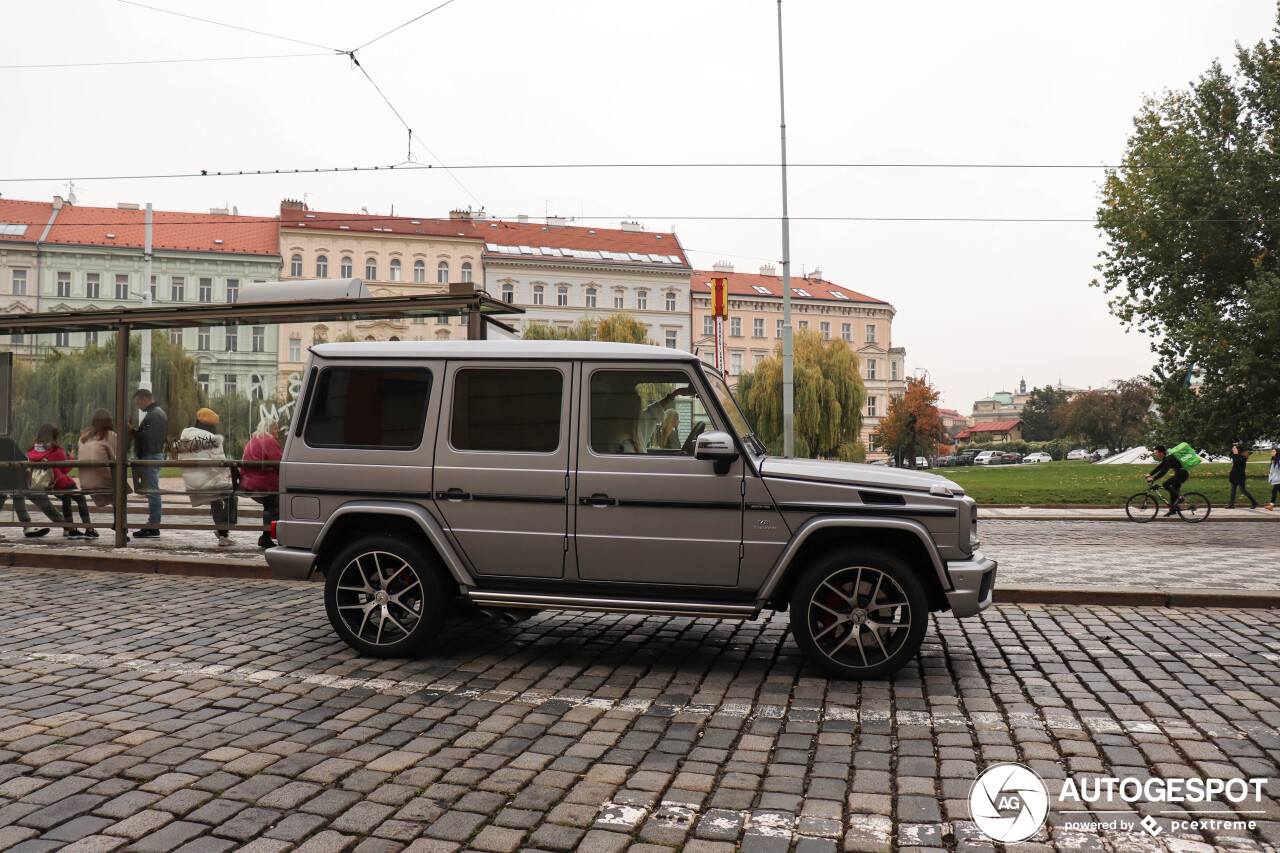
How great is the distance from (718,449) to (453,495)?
1.76 m

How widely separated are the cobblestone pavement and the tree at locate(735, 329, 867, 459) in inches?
1606

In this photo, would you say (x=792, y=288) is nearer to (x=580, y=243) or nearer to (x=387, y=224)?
(x=580, y=243)

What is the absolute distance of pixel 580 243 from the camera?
→ 7688cm

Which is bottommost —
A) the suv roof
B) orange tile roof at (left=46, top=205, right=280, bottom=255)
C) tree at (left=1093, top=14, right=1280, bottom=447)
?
the suv roof

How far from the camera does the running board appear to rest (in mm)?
5461

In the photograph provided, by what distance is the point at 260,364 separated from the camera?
10.6 metres

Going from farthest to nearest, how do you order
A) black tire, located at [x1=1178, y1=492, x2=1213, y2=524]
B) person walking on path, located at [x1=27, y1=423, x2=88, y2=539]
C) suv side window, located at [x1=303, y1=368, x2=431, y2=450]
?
black tire, located at [x1=1178, y1=492, x2=1213, y2=524] < person walking on path, located at [x1=27, y1=423, x2=88, y2=539] < suv side window, located at [x1=303, y1=368, x2=431, y2=450]

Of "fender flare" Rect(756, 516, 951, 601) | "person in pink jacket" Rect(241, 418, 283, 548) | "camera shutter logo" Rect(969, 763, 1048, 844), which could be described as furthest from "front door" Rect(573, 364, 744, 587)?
"person in pink jacket" Rect(241, 418, 283, 548)

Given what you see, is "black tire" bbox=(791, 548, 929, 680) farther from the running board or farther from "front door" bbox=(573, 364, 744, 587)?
"front door" bbox=(573, 364, 744, 587)

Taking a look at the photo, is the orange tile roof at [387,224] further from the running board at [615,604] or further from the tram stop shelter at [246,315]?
the running board at [615,604]

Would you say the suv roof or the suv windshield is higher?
the suv roof

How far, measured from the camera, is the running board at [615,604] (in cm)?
546

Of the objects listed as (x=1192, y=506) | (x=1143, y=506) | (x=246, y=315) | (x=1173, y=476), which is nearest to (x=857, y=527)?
(x=246, y=315)

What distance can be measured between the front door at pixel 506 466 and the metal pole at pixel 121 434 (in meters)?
6.69
